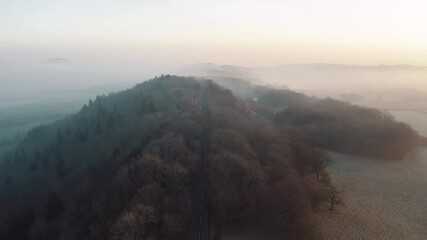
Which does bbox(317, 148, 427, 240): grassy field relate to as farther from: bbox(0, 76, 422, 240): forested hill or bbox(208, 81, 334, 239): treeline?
bbox(208, 81, 334, 239): treeline

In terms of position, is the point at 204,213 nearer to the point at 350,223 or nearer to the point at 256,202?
the point at 256,202

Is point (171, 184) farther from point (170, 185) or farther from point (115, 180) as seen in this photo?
point (115, 180)

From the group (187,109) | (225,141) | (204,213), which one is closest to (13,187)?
(187,109)

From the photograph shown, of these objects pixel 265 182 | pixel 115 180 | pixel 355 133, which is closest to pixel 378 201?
pixel 265 182

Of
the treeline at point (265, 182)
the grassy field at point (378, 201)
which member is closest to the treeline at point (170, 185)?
the treeline at point (265, 182)

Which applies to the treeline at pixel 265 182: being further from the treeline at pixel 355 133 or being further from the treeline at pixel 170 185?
the treeline at pixel 355 133

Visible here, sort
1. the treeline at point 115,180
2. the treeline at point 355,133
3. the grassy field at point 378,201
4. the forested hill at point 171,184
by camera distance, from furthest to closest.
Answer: the treeline at point 355,133 < the grassy field at point 378,201 < the forested hill at point 171,184 < the treeline at point 115,180

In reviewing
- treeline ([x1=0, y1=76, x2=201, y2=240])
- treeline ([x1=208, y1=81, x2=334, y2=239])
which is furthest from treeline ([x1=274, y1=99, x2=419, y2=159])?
treeline ([x1=0, y1=76, x2=201, y2=240])
